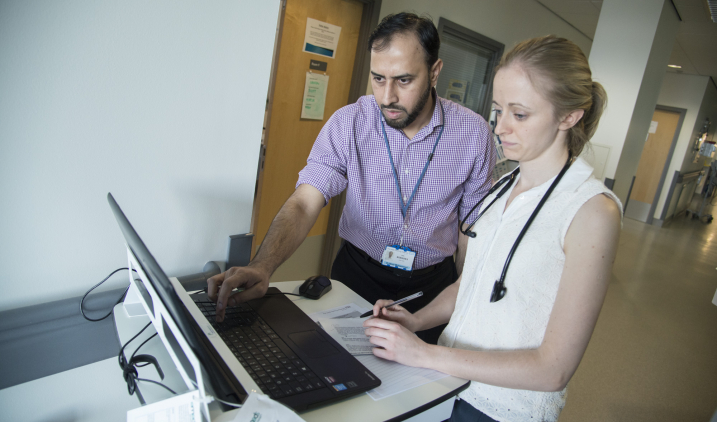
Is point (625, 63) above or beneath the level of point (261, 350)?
above

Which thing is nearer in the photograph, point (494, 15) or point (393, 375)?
point (393, 375)

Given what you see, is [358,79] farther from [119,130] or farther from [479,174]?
[119,130]

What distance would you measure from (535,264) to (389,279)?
77 centimetres

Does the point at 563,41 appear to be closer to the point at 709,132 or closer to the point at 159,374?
the point at 159,374

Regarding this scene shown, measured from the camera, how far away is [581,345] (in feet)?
2.89

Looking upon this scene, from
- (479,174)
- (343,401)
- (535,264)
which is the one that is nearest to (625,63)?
(479,174)

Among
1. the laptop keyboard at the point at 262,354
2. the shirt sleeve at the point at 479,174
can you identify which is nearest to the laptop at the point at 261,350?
the laptop keyboard at the point at 262,354

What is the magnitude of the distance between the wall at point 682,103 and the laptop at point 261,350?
974 centimetres

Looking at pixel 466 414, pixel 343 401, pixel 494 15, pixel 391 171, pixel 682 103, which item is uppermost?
pixel 682 103

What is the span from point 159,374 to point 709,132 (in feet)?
41.0

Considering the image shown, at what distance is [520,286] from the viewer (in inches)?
38.5

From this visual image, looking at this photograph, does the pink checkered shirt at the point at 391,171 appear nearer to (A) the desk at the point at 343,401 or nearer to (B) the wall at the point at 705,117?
(A) the desk at the point at 343,401

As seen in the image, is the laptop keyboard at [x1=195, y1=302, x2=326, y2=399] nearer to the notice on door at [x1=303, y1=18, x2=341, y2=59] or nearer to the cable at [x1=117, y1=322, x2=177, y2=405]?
the cable at [x1=117, y1=322, x2=177, y2=405]

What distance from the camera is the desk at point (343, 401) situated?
2.70 ft
